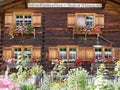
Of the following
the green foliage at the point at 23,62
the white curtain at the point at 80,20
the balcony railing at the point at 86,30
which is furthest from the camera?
the white curtain at the point at 80,20

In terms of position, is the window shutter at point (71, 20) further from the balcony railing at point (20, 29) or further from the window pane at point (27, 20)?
the window pane at point (27, 20)

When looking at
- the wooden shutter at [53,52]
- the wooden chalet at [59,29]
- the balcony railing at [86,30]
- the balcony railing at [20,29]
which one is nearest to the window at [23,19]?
the wooden chalet at [59,29]

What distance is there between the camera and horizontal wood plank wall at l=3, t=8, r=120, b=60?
27.9 m

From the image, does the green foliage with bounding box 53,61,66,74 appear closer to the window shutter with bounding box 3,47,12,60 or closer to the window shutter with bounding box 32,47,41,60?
the window shutter with bounding box 32,47,41,60

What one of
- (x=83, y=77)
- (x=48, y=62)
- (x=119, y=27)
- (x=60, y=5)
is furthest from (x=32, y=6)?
(x=83, y=77)

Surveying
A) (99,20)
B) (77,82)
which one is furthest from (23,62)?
(77,82)

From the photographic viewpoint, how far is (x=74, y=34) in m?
27.8

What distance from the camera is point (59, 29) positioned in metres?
28.2

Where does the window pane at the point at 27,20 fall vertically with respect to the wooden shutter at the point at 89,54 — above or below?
above

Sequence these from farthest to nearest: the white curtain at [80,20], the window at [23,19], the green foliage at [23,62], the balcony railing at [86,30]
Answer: the window at [23,19] < the white curtain at [80,20] < the balcony railing at [86,30] < the green foliage at [23,62]

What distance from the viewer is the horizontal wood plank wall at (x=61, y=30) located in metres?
27.9

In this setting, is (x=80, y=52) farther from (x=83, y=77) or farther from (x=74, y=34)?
(x=83, y=77)

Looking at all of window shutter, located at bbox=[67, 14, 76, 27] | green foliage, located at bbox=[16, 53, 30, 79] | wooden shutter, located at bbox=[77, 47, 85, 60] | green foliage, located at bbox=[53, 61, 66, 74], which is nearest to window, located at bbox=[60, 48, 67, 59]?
wooden shutter, located at bbox=[77, 47, 85, 60]

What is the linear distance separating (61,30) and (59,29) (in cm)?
14
